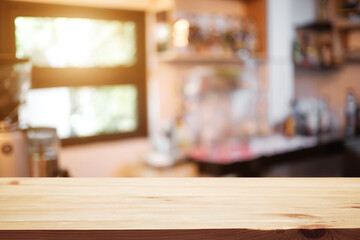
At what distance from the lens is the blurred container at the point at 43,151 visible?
4.10 feet

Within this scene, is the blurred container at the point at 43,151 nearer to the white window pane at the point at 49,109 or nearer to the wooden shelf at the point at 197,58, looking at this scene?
the white window pane at the point at 49,109

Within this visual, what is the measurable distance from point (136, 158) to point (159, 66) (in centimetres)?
79

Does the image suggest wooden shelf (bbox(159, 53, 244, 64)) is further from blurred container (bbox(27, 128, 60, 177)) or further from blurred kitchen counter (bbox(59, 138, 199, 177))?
blurred container (bbox(27, 128, 60, 177))

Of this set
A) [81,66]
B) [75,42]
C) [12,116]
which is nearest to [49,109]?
[81,66]

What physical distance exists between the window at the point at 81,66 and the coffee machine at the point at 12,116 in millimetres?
1144

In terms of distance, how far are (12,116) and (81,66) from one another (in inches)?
62.0

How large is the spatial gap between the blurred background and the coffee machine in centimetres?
110

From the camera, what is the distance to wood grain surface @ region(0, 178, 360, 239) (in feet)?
1.71

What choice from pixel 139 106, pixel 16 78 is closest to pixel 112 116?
pixel 139 106

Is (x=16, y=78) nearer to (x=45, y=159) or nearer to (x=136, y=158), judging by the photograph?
(x=45, y=159)

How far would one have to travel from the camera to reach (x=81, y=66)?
10.3 ft

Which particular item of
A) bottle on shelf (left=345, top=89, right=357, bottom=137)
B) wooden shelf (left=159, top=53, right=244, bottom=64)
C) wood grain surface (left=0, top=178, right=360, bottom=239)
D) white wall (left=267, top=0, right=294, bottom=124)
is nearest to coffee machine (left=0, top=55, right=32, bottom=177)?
wood grain surface (left=0, top=178, right=360, bottom=239)

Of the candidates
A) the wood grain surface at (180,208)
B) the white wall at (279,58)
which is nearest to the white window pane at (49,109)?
the white wall at (279,58)

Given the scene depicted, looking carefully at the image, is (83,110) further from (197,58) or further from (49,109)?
(197,58)
